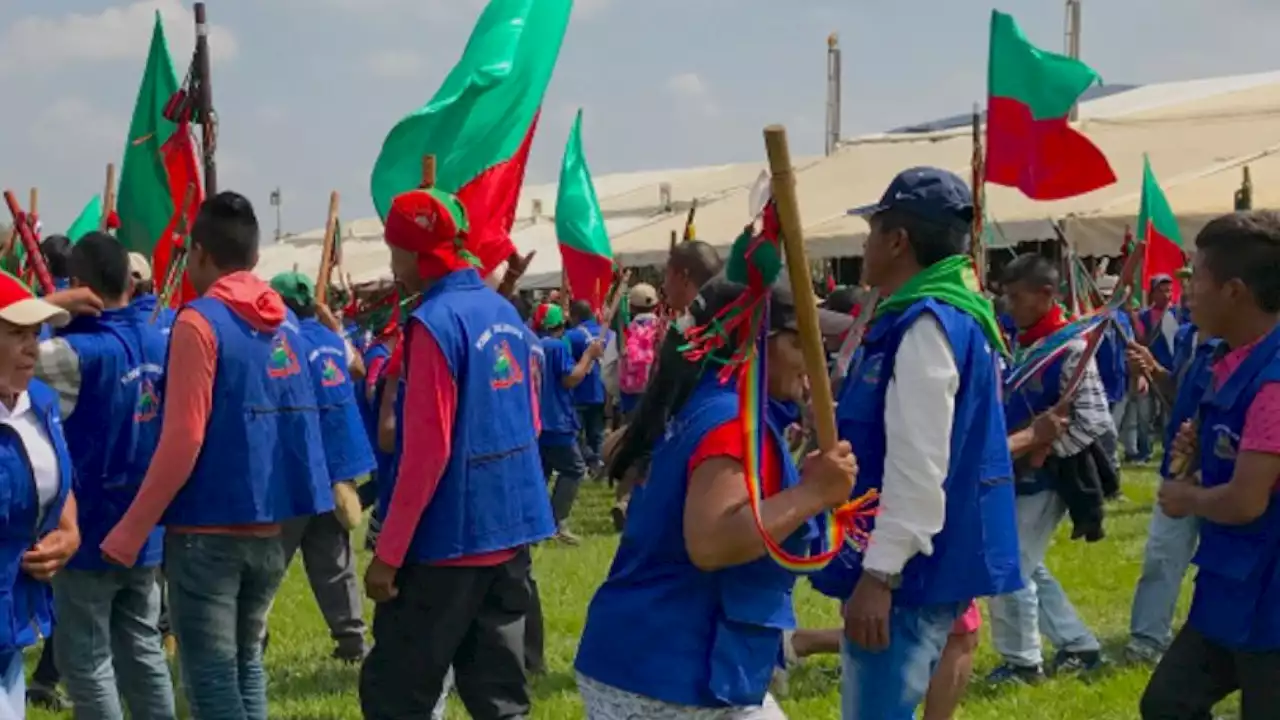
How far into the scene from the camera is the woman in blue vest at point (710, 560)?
3.30m

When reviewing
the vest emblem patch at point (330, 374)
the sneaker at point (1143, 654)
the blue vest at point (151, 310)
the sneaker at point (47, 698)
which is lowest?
the sneaker at point (1143, 654)

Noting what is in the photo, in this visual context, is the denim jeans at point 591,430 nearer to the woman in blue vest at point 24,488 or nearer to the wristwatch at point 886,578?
the woman in blue vest at point 24,488

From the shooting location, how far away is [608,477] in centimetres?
364

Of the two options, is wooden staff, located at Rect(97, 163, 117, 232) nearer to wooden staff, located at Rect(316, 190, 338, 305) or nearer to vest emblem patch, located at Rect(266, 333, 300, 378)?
wooden staff, located at Rect(316, 190, 338, 305)

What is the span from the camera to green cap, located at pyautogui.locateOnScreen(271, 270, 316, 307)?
320 inches

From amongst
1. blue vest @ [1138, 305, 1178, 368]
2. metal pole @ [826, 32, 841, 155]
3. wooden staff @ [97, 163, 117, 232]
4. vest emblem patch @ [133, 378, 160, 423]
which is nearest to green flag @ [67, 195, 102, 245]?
wooden staff @ [97, 163, 117, 232]

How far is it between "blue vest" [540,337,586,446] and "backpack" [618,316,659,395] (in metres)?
→ 1.14

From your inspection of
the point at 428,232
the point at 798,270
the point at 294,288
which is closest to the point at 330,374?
the point at 294,288

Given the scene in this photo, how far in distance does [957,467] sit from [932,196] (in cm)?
73

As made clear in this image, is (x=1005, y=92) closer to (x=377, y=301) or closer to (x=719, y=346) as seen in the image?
(x=377, y=301)

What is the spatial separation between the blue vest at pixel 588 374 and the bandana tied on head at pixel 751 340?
10.1 m

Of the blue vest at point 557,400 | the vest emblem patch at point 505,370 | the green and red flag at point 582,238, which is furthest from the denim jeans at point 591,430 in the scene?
the vest emblem patch at point 505,370

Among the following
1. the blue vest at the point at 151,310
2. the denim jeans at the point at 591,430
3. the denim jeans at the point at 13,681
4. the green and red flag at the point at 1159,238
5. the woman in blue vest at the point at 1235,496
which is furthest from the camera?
the denim jeans at the point at 591,430

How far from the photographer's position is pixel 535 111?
6809mm
